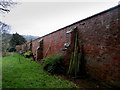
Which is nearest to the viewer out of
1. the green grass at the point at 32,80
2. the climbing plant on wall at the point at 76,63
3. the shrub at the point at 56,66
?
the green grass at the point at 32,80

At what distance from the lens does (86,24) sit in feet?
21.1

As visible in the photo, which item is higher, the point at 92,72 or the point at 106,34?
the point at 106,34

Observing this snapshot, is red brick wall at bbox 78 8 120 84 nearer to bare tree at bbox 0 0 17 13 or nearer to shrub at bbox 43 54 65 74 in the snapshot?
shrub at bbox 43 54 65 74

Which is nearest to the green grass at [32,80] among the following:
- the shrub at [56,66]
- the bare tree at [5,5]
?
the shrub at [56,66]

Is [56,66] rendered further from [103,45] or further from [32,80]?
[103,45]

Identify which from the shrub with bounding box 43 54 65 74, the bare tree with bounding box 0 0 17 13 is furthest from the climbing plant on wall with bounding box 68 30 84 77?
the bare tree with bounding box 0 0 17 13

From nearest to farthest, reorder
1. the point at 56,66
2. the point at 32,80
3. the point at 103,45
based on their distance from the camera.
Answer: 1. the point at 103,45
2. the point at 32,80
3. the point at 56,66

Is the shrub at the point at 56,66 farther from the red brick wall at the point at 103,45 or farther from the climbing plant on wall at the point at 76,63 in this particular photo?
the red brick wall at the point at 103,45

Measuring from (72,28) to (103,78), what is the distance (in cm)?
384

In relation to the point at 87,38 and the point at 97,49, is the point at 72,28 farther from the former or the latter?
the point at 97,49

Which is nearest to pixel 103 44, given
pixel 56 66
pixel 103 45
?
pixel 103 45

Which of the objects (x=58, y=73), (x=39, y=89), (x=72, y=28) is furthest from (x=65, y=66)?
(x=39, y=89)

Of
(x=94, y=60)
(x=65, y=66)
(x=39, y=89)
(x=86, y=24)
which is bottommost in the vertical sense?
(x=39, y=89)

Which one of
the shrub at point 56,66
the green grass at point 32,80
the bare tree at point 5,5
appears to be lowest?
the green grass at point 32,80
